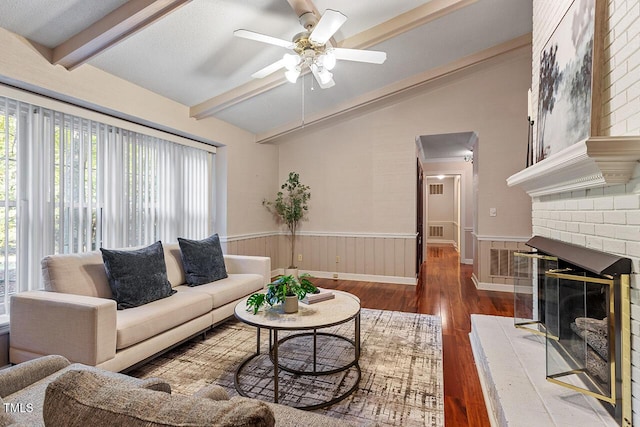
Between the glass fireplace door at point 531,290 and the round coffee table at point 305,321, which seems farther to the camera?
the glass fireplace door at point 531,290

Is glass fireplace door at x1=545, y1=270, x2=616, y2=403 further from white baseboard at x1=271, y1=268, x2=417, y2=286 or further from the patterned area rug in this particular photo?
white baseboard at x1=271, y1=268, x2=417, y2=286

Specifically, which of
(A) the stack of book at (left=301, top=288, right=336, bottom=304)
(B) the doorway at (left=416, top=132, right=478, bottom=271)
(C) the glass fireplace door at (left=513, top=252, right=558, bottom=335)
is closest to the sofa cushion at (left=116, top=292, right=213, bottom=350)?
(A) the stack of book at (left=301, top=288, right=336, bottom=304)

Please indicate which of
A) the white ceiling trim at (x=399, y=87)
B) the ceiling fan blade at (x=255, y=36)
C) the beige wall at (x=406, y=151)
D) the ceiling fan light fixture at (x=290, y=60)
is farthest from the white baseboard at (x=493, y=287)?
the ceiling fan blade at (x=255, y=36)

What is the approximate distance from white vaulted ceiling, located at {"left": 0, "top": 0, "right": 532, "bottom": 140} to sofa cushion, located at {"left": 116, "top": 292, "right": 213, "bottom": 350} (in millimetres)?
2015

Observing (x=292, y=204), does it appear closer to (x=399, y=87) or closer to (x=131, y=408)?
(x=399, y=87)

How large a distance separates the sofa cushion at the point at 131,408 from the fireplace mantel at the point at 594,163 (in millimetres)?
1464

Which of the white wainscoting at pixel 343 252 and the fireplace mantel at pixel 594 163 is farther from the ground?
the fireplace mantel at pixel 594 163

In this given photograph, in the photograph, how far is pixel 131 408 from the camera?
577 millimetres

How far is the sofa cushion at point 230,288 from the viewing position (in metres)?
2.97

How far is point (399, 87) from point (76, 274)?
4.28 meters

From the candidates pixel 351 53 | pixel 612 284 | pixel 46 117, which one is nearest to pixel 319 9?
pixel 351 53

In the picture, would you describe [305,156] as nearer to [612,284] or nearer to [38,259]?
[38,259]

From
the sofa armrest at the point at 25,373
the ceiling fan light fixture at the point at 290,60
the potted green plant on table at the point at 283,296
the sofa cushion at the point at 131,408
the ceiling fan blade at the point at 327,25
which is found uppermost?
the ceiling fan blade at the point at 327,25

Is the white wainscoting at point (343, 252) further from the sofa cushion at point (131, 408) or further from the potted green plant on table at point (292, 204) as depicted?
the sofa cushion at point (131, 408)
